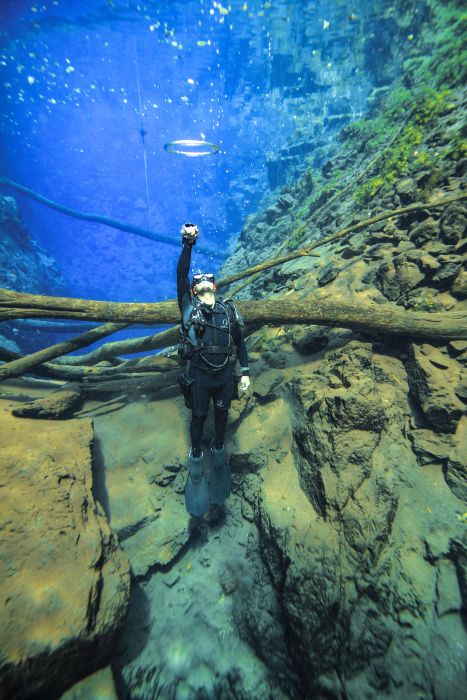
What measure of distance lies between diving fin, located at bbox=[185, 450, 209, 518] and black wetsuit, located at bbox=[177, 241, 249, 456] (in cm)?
15

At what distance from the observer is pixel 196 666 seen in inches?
113

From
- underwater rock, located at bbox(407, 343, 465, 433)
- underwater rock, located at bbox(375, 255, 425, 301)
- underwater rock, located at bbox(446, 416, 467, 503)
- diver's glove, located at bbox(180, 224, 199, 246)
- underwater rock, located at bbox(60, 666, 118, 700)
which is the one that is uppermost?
diver's glove, located at bbox(180, 224, 199, 246)

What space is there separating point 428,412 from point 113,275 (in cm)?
6966

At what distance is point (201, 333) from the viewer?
11.2 feet

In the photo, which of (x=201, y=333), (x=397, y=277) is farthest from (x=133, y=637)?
(x=397, y=277)

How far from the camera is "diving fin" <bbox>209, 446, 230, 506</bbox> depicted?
400cm

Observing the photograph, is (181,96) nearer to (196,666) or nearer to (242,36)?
(242,36)

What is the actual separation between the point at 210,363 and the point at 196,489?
1.82 metres

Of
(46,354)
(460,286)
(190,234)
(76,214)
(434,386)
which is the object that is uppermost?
(76,214)

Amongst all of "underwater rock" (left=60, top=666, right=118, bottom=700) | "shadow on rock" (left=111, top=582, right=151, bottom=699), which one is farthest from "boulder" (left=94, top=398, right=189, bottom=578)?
"underwater rock" (left=60, top=666, right=118, bottom=700)

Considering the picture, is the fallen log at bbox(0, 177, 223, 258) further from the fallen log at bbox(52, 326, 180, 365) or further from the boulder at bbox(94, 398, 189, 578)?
the boulder at bbox(94, 398, 189, 578)

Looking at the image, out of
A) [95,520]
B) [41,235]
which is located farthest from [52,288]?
[41,235]

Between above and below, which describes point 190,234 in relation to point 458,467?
above

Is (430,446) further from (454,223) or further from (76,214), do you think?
(76,214)
